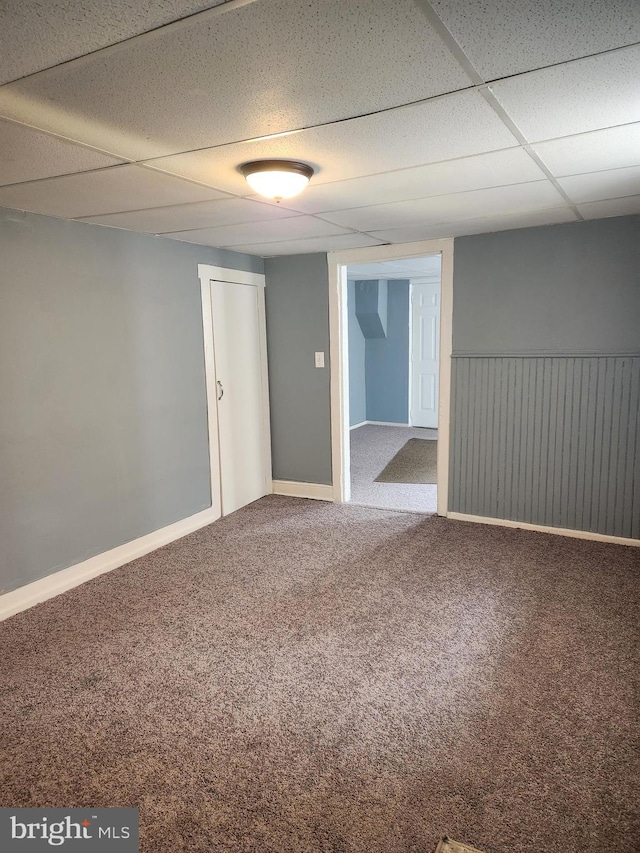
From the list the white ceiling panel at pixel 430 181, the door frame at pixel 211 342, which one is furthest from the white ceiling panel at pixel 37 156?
the door frame at pixel 211 342

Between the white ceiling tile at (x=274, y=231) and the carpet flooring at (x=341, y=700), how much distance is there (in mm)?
2075

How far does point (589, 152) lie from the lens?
2076 millimetres

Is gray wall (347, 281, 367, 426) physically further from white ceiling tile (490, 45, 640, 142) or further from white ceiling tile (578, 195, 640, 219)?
white ceiling tile (490, 45, 640, 142)

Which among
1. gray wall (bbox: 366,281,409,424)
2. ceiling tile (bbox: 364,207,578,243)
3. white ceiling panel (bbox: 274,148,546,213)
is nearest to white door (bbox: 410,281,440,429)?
gray wall (bbox: 366,281,409,424)

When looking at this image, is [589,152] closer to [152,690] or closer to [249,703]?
[249,703]

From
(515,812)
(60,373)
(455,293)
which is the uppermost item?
(455,293)

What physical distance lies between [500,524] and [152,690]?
2.70m

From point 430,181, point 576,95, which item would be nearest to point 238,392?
point 430,181

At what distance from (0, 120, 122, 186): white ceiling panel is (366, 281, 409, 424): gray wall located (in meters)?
6.12

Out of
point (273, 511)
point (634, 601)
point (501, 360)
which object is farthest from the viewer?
point (273, 511)

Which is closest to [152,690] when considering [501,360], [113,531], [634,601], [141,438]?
[113,531]

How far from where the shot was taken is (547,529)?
12.6 ft

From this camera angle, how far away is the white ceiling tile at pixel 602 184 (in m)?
2.39

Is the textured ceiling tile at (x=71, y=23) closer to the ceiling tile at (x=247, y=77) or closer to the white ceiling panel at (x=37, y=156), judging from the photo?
the ceiling tile at (x=247, y=77)
